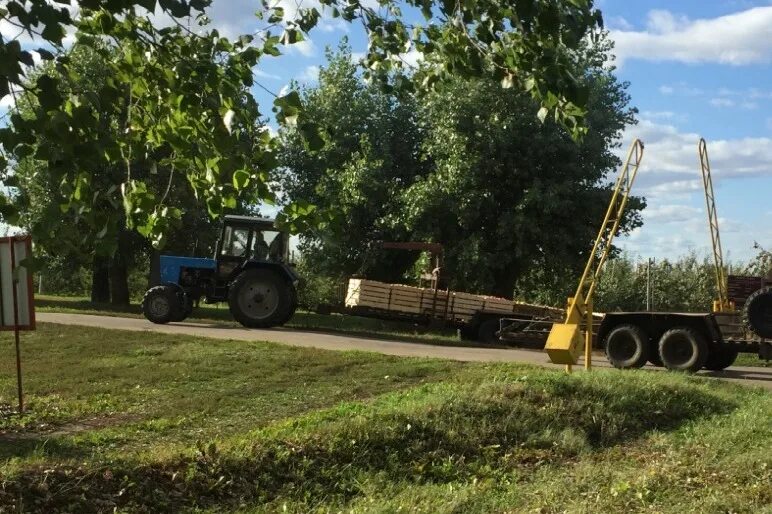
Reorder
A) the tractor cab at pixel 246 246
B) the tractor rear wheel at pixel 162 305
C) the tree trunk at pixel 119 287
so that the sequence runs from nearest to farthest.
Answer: the tractor rear wheel at pixel 162 305 < the tractor cab at pixel 246 246 < the tree trunk at pixel 119 287

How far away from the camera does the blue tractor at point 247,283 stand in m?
20.1

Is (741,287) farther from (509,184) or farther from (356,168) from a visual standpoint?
(356,168)

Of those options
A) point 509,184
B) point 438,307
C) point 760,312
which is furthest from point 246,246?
point 760,312

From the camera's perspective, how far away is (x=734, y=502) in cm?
564

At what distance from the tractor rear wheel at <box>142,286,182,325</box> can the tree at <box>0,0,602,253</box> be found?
14906 mm

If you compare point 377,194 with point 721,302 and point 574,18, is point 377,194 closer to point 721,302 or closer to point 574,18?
point 721,302

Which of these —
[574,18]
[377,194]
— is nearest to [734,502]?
[574,18]

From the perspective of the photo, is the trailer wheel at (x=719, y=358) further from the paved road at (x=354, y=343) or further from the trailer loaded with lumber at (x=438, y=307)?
the trailer loaded with lumber at (x=438, y=307)

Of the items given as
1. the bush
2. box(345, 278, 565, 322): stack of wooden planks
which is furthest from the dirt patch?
the bush

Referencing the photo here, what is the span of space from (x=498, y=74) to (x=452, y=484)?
2.96 meters

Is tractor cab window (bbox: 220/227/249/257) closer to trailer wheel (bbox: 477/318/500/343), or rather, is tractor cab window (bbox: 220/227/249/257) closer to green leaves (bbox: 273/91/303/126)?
trailer wheel (bbox: 477/318/500/343)

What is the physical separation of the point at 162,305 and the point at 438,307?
274 inches

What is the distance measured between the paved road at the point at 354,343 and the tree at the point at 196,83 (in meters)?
9.22

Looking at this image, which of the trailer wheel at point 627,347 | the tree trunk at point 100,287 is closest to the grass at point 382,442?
the trailer wheel at point 627,347
